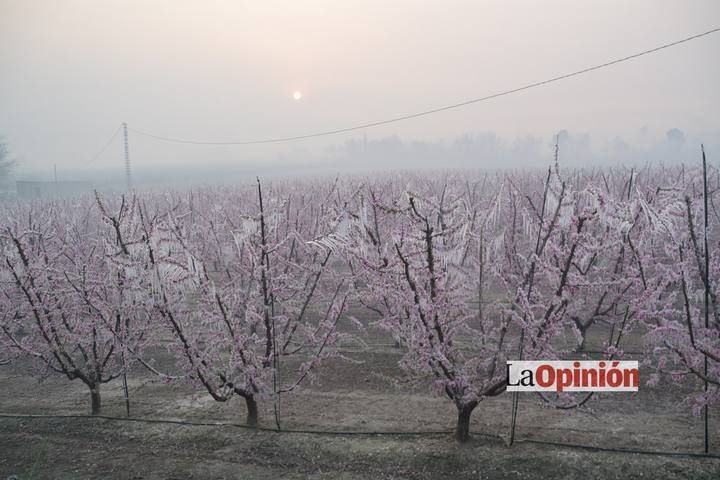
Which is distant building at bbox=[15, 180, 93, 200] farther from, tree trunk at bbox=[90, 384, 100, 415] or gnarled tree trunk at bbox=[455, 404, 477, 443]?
gnarled tree trunk at bbox=[455, 404, 477, 443]

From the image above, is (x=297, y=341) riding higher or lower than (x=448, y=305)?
lower

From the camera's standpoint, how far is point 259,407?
285 inches

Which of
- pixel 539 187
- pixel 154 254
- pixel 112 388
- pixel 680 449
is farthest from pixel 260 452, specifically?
pixel 539 187

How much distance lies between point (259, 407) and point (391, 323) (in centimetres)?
271

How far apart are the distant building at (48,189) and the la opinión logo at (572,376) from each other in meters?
48.8

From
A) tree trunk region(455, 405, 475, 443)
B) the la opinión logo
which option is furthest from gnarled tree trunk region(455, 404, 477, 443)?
the la opinión logo

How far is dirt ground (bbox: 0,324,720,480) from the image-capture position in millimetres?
5223

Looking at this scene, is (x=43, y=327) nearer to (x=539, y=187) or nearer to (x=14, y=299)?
Result: (x=14, y=299)

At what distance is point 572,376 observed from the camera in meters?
6.00

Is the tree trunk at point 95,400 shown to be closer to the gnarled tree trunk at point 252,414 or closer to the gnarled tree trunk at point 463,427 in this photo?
the gnarled tree trunk at point 252,414

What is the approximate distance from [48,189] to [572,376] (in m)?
59.6

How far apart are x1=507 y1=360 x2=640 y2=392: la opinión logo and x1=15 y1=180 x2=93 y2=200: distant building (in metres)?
48.8

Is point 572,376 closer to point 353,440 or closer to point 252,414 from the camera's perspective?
point 353,440

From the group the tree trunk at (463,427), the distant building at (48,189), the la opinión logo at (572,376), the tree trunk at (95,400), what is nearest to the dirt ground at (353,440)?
the tree trunk at (463,427)
